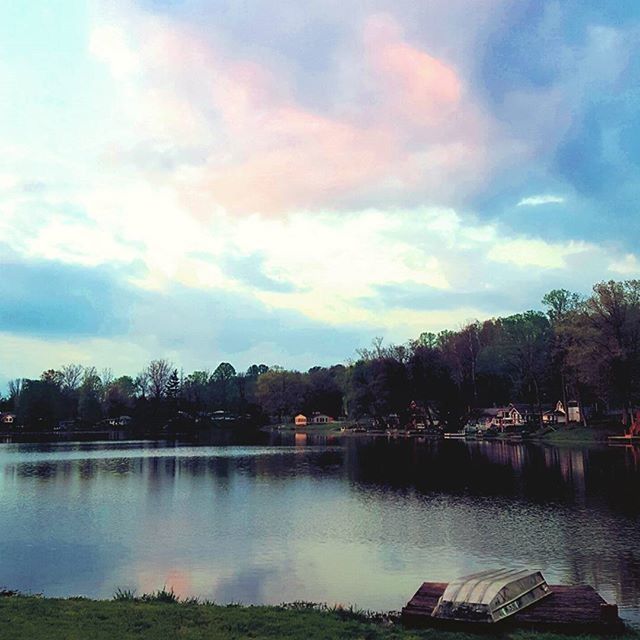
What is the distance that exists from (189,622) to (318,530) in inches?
548

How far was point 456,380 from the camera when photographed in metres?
126

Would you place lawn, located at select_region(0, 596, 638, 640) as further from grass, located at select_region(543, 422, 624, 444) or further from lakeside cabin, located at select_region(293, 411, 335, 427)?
lakeside cabin, located at select_region(293, 411, 335, 427)

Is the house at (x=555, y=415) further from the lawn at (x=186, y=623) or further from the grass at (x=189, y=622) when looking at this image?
the lawn at (x=186, y=623)

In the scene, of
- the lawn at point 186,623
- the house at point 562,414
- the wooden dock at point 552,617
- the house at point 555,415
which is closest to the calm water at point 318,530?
the wooden dock at point 552,617

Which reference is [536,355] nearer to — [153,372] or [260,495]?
[260,495]

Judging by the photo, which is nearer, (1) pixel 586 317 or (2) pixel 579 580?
(2) pixel 579 580

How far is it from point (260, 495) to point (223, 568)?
56.1 ft

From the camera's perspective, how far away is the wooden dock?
524 inches

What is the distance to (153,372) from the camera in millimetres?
174125

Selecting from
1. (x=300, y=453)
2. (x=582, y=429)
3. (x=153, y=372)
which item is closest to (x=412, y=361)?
(x=582, y=429)

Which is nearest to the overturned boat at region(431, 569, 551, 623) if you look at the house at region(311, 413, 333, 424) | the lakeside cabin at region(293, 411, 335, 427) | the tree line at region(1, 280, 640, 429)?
the tree line at region(1, 280, 640, 429)

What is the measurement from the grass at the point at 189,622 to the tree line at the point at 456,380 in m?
68.0

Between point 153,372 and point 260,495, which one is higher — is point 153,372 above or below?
above

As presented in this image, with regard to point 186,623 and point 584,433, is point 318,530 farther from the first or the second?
point 584,433
